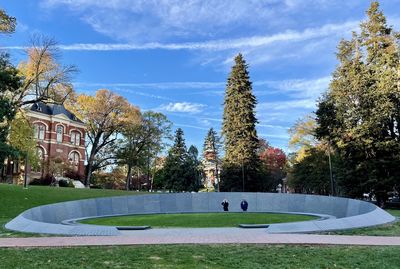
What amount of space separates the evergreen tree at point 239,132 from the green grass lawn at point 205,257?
33.7 m

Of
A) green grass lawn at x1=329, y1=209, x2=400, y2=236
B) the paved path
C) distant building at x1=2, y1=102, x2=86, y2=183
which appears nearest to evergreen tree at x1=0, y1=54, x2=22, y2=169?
the paved path

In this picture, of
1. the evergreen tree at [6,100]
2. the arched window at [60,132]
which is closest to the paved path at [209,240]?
the evergreen tree at [6,100]

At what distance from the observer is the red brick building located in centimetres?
5766

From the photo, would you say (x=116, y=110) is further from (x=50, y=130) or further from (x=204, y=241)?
(x=204, y=241)

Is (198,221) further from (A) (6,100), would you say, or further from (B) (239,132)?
(B) (239,132)

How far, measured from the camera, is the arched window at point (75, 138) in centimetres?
6300

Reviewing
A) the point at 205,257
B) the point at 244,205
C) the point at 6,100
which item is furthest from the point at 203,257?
the point at 244,205

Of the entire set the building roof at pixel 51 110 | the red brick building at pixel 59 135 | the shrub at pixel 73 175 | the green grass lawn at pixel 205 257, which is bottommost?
the green grass lawn at pixel 205 257

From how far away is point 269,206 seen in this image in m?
29.5

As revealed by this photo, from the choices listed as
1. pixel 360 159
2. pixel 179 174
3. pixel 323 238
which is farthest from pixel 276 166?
pixel 323 238

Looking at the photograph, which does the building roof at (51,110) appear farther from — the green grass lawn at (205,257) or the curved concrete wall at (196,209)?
the green grass lawn at (205,257)

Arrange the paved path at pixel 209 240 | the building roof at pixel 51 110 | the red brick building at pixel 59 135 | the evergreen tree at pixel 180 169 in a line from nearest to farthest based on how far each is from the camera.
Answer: the paved path at pixel 209 240
the evergreen tree at pixel 180 169
the red brick building at pixel 59 135
the building roof at pixel 51 110

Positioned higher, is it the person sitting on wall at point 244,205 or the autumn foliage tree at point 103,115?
the autumn foliage tree at point 103,115

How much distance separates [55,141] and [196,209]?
37204 mm
